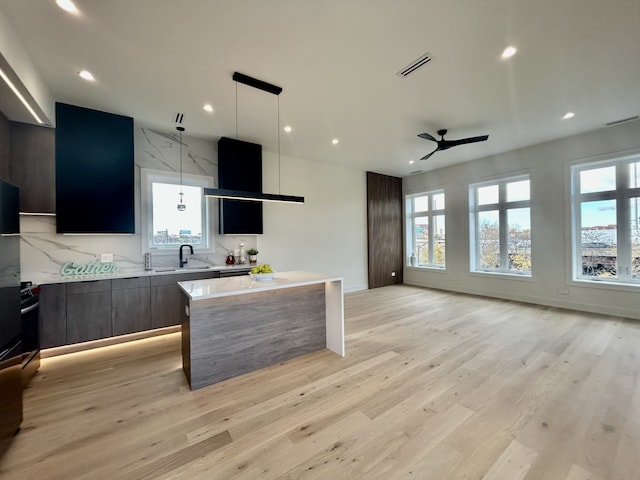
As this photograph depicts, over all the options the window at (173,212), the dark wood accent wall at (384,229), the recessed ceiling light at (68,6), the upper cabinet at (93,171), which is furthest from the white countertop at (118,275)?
the dark wood accent wall at (384,229)

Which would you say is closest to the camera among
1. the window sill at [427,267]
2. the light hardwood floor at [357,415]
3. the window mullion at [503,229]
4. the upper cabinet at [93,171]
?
the light hardwood floor at [357,415]

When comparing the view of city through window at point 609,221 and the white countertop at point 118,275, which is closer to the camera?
the white countertop at point 118,275

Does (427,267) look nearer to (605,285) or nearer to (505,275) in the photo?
(505,275)

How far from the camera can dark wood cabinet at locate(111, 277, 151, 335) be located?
134 inches

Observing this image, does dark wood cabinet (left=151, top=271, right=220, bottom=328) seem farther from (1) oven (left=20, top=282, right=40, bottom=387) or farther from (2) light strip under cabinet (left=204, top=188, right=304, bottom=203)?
(2) light strip under cabinet (left=204, top=188, right=304, bottom=203)

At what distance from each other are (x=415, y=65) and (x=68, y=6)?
3.11 meters

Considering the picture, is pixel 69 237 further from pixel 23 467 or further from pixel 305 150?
pixel 305 150

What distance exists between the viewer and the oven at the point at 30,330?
258 cm

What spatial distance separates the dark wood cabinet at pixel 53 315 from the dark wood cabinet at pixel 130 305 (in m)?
0.47

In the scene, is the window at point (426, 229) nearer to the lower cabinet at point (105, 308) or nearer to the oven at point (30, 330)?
the lower cabinet at point (105, 308)

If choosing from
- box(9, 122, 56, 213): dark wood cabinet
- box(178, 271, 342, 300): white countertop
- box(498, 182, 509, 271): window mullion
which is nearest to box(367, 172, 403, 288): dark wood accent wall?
box(498, 182, 509, 271): window mullion

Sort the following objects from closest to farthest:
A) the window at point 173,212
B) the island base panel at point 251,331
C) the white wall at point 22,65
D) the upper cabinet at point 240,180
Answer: the white wall at point 22,65
the island base panel at point 251,331
the window at point 173,212
the upper cabinet at point 240,180

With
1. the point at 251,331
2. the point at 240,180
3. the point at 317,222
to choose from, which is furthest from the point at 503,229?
the point at 251,331

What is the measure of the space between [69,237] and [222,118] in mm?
2731
